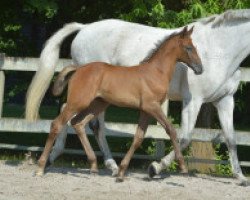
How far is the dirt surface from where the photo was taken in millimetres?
6586

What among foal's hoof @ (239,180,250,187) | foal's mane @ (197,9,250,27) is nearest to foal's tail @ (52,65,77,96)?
foal's mane @ (197,9,250,27)

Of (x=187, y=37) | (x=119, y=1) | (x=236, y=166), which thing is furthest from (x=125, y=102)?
(x=119, y=1)

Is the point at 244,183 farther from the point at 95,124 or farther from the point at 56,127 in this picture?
the point at 56,127

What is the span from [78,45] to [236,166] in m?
2.60

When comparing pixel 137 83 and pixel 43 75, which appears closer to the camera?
pixel 137 83

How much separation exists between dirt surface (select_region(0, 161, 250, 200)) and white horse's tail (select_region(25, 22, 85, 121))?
735 mm

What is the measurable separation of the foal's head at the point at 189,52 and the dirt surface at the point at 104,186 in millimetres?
1299

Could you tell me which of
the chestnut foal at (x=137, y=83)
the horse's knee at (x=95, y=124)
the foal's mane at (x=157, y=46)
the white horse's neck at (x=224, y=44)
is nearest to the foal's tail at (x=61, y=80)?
the chestnut foal at (x=137, y=83)

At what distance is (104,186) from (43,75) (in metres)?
2.13

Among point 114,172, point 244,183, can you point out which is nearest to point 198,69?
point 244,183

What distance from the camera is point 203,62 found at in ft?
25.8

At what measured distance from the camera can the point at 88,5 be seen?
11.5 meters

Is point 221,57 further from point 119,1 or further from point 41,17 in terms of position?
point 41,17

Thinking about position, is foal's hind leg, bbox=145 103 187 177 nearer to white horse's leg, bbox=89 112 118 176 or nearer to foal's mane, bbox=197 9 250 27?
white horse's leg, bbox=89 112 118 176
